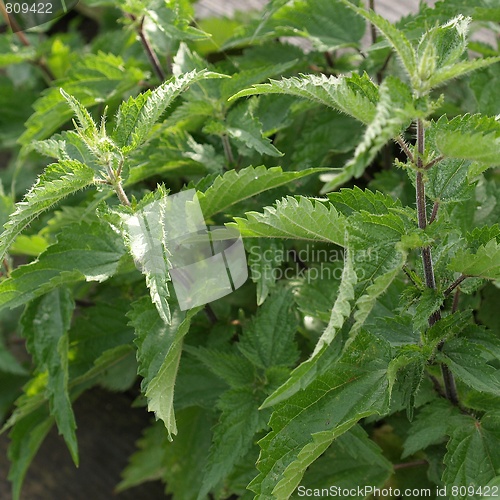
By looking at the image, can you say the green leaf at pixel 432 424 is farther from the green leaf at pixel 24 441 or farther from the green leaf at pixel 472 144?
the green leaf at pixel 24 441

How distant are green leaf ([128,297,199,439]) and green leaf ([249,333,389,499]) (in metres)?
0.12

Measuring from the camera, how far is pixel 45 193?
77cm

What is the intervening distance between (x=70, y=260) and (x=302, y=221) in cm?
39

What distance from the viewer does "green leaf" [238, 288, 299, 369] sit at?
39.4 inches

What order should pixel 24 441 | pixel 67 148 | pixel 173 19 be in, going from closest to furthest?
pixel 67 148 → pixel 173 19 → pixel 24 441

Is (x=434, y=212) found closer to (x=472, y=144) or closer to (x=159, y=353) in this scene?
(x=472, y=144)

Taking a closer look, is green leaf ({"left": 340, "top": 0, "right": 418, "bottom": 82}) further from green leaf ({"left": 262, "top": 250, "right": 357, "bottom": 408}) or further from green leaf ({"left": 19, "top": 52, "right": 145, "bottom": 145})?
green leaf ({"left": 19, "top": 52, "right": 145, "bottom": 145})

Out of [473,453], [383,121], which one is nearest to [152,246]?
[383,121]

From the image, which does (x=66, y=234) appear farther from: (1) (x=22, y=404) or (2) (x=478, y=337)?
(2) (x=478, y=337)

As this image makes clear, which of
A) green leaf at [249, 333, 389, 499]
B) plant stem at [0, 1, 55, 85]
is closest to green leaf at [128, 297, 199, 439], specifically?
green leaf at [249, 333, 389, 499]

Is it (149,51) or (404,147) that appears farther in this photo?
(149,51)
